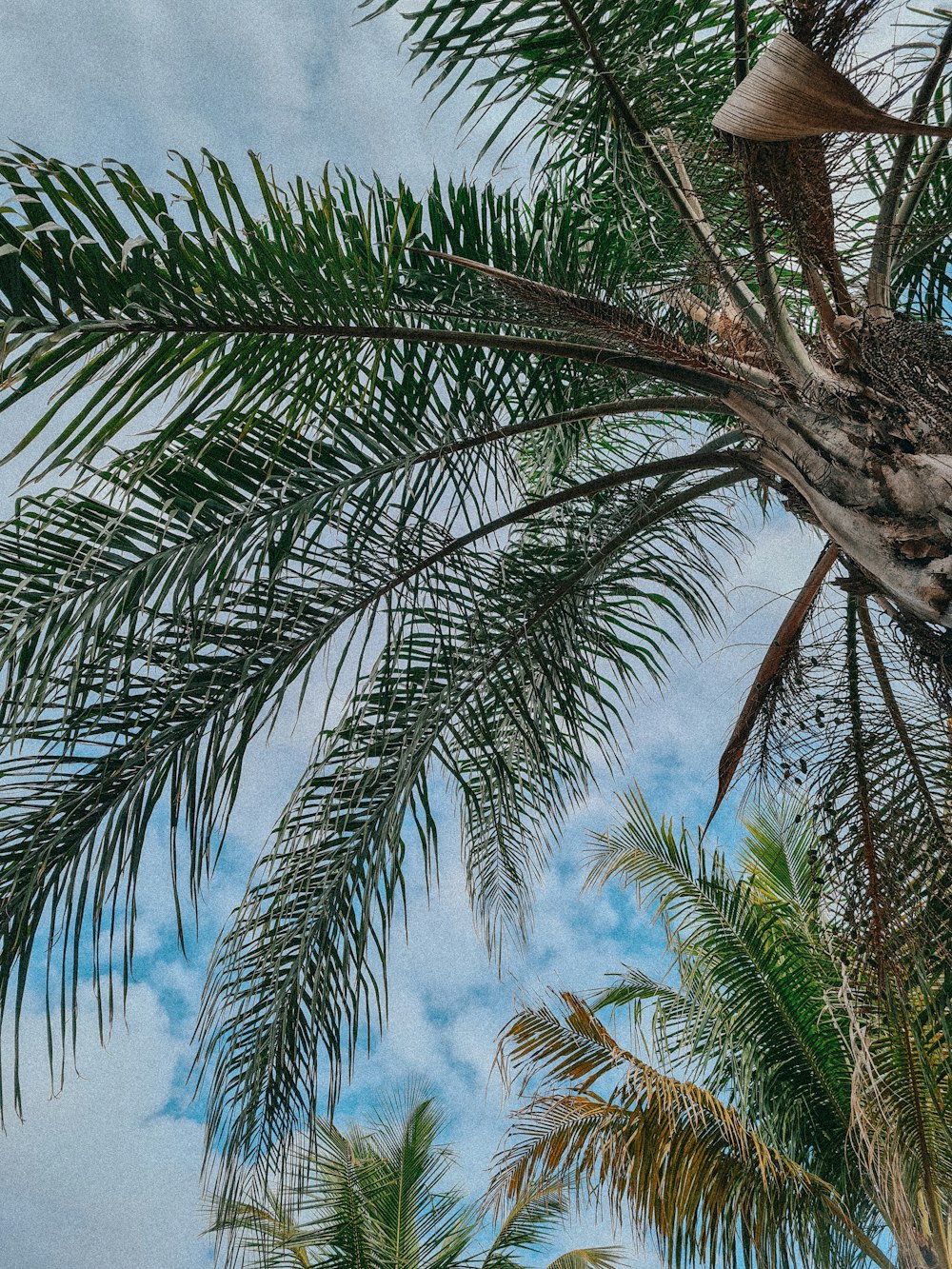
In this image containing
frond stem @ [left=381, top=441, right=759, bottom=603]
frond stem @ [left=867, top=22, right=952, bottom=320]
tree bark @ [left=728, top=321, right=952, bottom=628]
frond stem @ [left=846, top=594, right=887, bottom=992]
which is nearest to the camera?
tree bark @ [left=728, top=321, right=952, bottom=628]

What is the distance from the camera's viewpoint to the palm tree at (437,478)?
7.82 ft

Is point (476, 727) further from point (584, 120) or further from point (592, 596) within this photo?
point (584, 120)

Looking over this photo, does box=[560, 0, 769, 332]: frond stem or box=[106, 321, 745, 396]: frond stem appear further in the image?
box=[560, 0, 769, 332]: frond stem

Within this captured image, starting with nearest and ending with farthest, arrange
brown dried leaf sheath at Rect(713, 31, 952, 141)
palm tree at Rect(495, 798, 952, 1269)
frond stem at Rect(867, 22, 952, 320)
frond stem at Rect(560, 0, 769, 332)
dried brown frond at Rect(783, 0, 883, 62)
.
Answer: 1. brown dried leaf sheath at Rect(713, 31, 952, 141)
2. dried brown frond at Rect(783, 0, 883, 62)
3. frond stem at Rect(867, 22, 952, 320)
4. frond stem at Rect(560, 0, 769, 332)
5. palm tree at Rect(495, 798, 952, 1269)

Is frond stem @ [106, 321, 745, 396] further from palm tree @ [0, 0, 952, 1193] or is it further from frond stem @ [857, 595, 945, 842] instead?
frond stem @ [857, 595, 945, 842]

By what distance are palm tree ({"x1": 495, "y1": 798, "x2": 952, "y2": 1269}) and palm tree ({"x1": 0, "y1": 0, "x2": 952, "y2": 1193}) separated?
199 centimetres

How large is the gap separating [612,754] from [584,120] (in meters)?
2.41

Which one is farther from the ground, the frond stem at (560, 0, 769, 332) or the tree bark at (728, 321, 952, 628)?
the frond stem at (560, 0, 769, 332)

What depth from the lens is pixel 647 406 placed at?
10.7ft

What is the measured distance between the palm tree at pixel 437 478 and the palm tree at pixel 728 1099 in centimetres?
199

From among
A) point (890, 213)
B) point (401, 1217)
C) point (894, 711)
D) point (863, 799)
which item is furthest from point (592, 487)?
point (401, 1217)

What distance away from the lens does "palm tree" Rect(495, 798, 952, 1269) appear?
4.82 metres

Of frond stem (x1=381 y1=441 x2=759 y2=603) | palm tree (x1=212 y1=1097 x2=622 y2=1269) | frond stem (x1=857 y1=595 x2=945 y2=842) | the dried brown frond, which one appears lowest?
palm tree (x1=212 y1=1097 x2=622 y2=1269)

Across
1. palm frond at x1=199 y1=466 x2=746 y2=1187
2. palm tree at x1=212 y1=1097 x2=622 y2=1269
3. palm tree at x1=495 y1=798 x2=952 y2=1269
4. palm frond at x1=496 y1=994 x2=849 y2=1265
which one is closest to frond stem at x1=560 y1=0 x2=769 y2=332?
palm frond at x1=199 y1=466 x2=746 y2=1187
